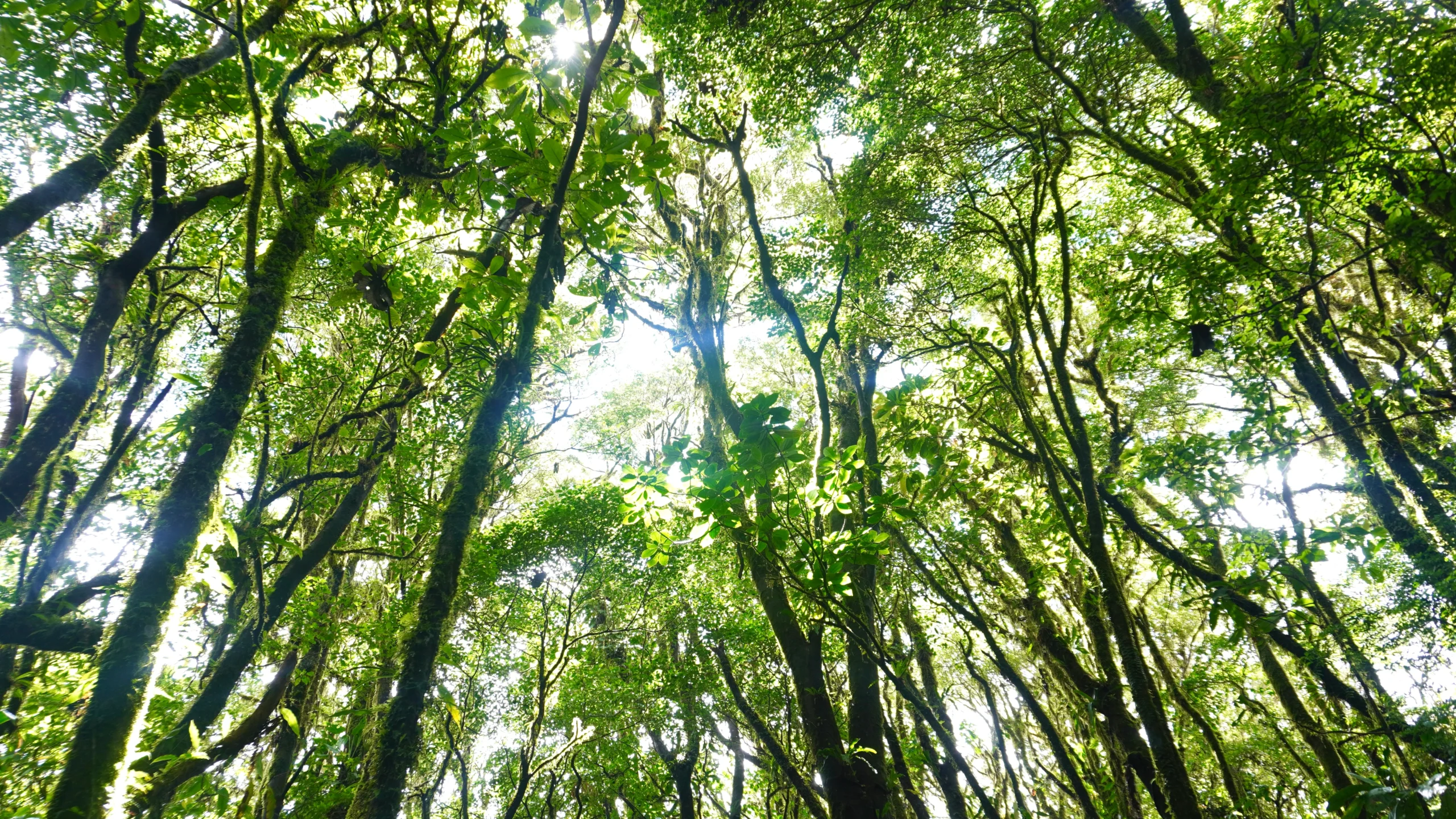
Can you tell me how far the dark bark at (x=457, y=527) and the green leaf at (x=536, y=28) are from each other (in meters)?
0.17

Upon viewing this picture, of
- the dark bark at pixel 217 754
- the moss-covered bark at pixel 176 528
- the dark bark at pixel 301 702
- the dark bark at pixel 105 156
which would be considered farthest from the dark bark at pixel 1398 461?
the dark bark at pixel 301 702

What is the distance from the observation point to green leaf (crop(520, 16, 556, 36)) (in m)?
1.15

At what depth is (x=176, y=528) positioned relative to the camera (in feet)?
7.98

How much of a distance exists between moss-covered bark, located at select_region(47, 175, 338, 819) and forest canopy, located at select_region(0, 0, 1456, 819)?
0.02 meters

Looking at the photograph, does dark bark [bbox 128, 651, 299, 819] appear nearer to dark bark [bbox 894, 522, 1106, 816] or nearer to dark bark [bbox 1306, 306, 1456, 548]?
dark bark [bbox 894, 522, 1106, 816]

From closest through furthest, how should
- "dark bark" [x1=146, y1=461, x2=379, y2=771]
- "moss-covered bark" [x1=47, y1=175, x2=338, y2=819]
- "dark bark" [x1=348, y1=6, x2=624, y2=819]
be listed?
"dark bark" [x1=348, y1=6, x2=624, y2=819]
"moss-covered bark" [x1=47, y1=175, x2=338, y2=819]
"dark bark" [x1=146, y1=461, x2=379, y2=771]

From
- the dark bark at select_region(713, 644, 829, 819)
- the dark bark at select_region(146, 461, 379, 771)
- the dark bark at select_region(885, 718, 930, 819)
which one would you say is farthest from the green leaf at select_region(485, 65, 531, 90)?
the dark bark at select_region(885, 718, 930, 819)

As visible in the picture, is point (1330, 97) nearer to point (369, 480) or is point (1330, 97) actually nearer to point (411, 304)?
point (411, 304)

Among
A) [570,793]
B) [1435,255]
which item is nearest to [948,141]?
[1435,255]

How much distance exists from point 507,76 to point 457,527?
1.60m

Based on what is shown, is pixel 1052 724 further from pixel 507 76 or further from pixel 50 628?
pixel 50 628

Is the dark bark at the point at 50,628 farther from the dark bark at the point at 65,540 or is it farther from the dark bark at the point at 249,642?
the dark bark at the point at 65,540

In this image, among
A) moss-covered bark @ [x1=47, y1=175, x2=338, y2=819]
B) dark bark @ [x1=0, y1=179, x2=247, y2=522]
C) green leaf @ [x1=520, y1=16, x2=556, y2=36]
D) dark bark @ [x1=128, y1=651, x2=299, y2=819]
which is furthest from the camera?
dark bark @ [x1=0, y1=179, x2=247, y2=522]

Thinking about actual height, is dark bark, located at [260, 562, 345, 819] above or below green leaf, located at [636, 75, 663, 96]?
below
